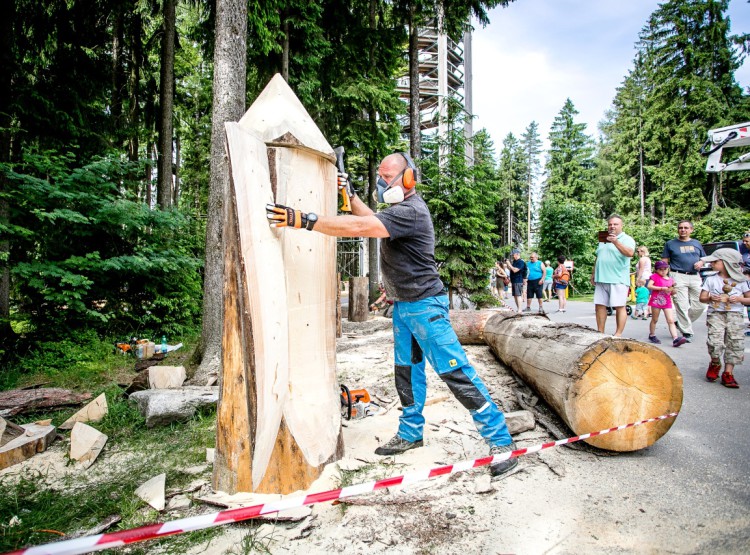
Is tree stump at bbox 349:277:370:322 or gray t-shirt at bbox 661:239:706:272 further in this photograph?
tree stump at bbox 349:277:370:322

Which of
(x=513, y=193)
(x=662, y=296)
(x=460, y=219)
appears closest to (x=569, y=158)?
(x=513, y=193)

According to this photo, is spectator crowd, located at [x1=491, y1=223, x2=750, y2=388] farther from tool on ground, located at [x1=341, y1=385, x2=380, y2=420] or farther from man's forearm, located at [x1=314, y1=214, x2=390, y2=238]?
man's forearm, located at [x1=314, y1=214, x2=390, y2=238]

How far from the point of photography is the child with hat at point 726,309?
14.4ft

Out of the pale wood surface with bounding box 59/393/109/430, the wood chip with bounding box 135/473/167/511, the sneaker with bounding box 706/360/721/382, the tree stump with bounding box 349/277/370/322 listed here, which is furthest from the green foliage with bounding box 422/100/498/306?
the wood chip with bounding box 135/473/167/511

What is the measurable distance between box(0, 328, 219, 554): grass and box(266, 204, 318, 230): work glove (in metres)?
1.63

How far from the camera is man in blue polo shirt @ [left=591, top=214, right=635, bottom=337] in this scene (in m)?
5.54

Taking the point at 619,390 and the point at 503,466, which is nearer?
the point at 503,466

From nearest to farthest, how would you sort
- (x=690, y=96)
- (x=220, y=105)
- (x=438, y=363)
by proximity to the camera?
(x=438, y=363) → (x=220, y=105) → (x=690, y=96)

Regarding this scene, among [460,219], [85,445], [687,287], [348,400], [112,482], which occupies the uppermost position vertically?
[460,219]

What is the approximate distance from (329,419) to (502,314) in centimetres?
372

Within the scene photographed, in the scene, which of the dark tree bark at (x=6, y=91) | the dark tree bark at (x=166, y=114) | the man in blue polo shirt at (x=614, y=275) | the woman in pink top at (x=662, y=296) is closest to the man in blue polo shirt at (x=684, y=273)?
the woman in pink top at (x=662, y=296)

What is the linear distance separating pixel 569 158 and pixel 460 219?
34.3m

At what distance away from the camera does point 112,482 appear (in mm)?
2729

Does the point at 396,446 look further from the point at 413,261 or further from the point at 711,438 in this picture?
the point at 711,438
